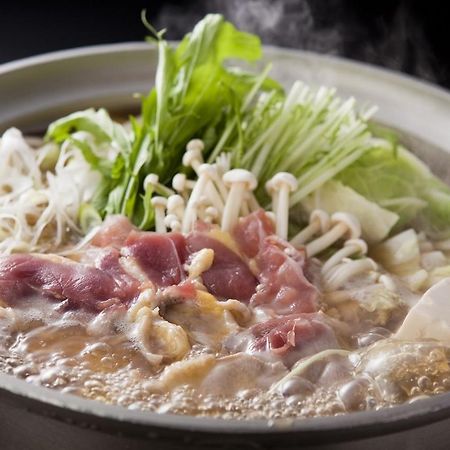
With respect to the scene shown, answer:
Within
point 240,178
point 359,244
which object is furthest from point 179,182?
point 359,244

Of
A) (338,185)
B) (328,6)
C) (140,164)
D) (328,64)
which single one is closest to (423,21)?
(328,6)

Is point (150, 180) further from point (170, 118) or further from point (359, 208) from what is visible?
point (359, 208)

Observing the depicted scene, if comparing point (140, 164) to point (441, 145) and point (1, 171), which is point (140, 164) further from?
point (441, 145)

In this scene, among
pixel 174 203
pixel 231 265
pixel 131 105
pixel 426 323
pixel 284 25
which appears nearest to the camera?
pixel 426 323

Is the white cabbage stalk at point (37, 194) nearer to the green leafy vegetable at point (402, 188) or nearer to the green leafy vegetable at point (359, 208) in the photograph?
the green leafy vegetable at point (359, 208)

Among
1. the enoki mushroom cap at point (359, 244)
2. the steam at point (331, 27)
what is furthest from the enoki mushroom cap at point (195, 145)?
the steam at point (331, 27)

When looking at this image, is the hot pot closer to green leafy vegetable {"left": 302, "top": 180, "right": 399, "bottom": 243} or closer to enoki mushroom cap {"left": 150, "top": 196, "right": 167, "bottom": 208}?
green leafy vegetable {"left": 302, "top": 180, "right": 399, "bottom": 243}
